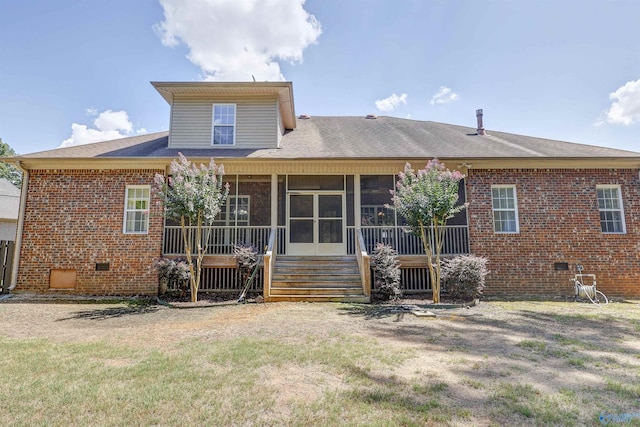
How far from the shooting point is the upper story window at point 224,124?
450 inches

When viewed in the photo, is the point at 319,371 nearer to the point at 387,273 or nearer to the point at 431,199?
the point at 387,273

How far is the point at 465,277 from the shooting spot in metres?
8.35

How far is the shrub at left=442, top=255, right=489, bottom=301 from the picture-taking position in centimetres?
835

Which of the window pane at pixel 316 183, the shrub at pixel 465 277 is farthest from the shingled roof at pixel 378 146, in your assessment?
the shrub at pixel 465 277

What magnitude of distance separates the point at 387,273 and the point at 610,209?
287 inches

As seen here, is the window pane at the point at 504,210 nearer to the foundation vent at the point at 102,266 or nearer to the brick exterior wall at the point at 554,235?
the brick exterior wall at the point at 554,235

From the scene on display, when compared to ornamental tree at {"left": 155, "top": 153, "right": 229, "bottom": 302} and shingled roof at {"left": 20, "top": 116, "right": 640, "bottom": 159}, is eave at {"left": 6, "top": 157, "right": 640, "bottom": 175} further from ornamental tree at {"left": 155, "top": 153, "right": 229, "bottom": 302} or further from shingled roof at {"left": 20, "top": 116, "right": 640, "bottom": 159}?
ornamental tree at {"left": 155, "top": 153, "right": 229, "bottom": 302}

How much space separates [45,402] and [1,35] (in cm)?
1170

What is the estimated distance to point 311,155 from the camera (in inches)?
402

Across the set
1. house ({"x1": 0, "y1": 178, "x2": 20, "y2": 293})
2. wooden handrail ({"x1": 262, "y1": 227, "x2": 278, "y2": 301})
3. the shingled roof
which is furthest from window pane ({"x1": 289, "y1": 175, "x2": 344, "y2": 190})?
house ({"x1": 0, "y1": 178, "x2": 20, "y2": 293})

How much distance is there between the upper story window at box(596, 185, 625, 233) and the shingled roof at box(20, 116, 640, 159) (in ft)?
3.48

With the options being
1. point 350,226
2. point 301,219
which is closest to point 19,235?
point 301,219

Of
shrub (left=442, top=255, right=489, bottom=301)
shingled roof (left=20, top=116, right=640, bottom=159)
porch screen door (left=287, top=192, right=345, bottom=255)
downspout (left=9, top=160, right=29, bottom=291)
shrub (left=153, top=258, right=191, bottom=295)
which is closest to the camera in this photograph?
shrub (left=442, top=255, right=489, bottom=301)

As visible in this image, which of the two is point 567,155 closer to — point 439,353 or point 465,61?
point 465,61
